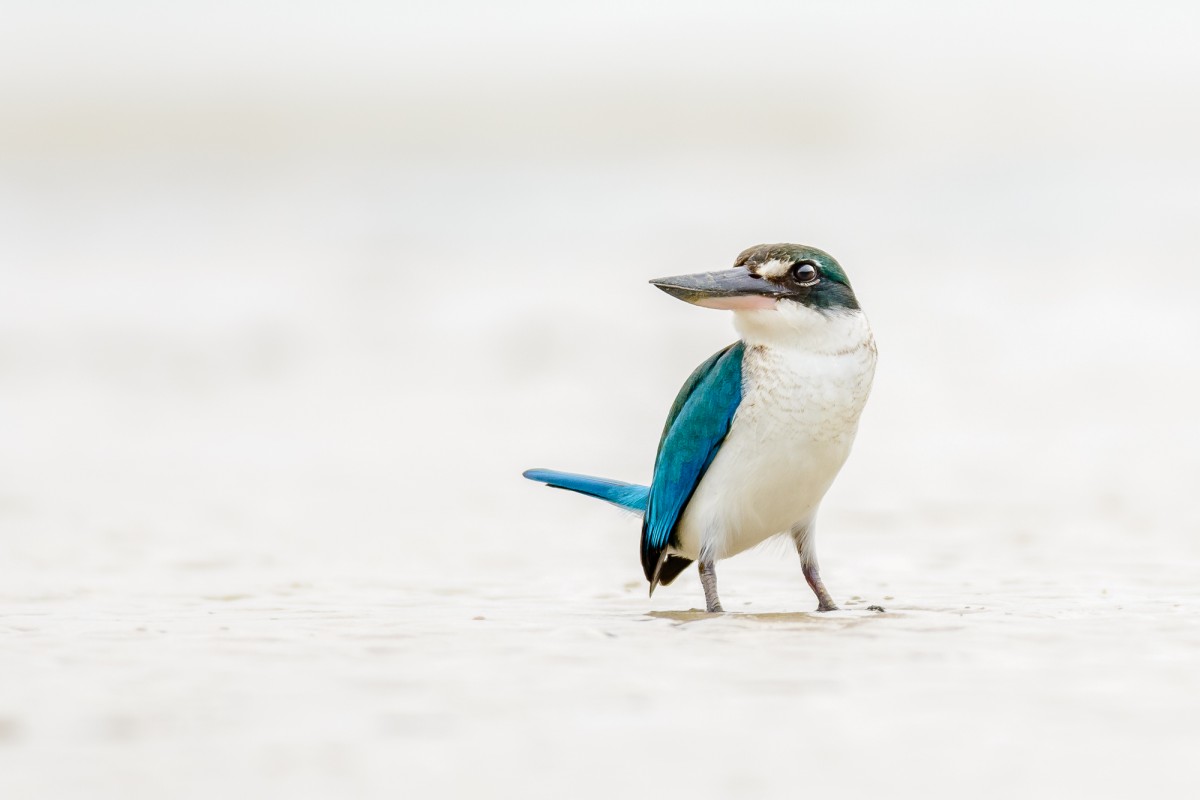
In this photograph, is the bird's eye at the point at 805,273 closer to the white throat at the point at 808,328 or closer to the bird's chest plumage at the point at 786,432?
the white throat at the point at 808,328

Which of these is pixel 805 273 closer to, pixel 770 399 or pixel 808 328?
pixel 808 328

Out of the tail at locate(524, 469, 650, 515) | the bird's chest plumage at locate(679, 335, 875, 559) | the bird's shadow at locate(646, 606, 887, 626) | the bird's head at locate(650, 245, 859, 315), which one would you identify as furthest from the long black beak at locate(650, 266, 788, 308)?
the tail at locate(524, 469, 650, 515)

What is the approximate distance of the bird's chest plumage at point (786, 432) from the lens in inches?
191

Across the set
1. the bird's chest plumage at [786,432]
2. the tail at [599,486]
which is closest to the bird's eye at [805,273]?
the bird's chest plumage at [786,432]

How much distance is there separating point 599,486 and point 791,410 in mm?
1088

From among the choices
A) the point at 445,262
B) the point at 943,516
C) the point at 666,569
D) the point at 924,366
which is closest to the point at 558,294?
the point at 445,262

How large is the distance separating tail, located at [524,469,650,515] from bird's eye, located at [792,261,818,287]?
1047 mm

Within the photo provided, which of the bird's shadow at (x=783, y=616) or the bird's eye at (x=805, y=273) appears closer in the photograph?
the bird's shadow at (x=783, y=616)

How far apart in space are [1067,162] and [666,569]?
1274cm

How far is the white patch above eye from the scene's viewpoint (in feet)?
16.1

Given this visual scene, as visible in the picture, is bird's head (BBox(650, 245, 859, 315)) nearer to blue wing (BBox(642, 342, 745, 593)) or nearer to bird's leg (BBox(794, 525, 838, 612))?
blue wing (BBox(642, 342, 745, 593))

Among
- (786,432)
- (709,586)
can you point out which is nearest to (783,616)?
(709,586)

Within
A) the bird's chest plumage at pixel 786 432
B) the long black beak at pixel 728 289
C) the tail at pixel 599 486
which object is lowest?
the tail at pixel 599 486

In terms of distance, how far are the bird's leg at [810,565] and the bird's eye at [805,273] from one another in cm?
76
